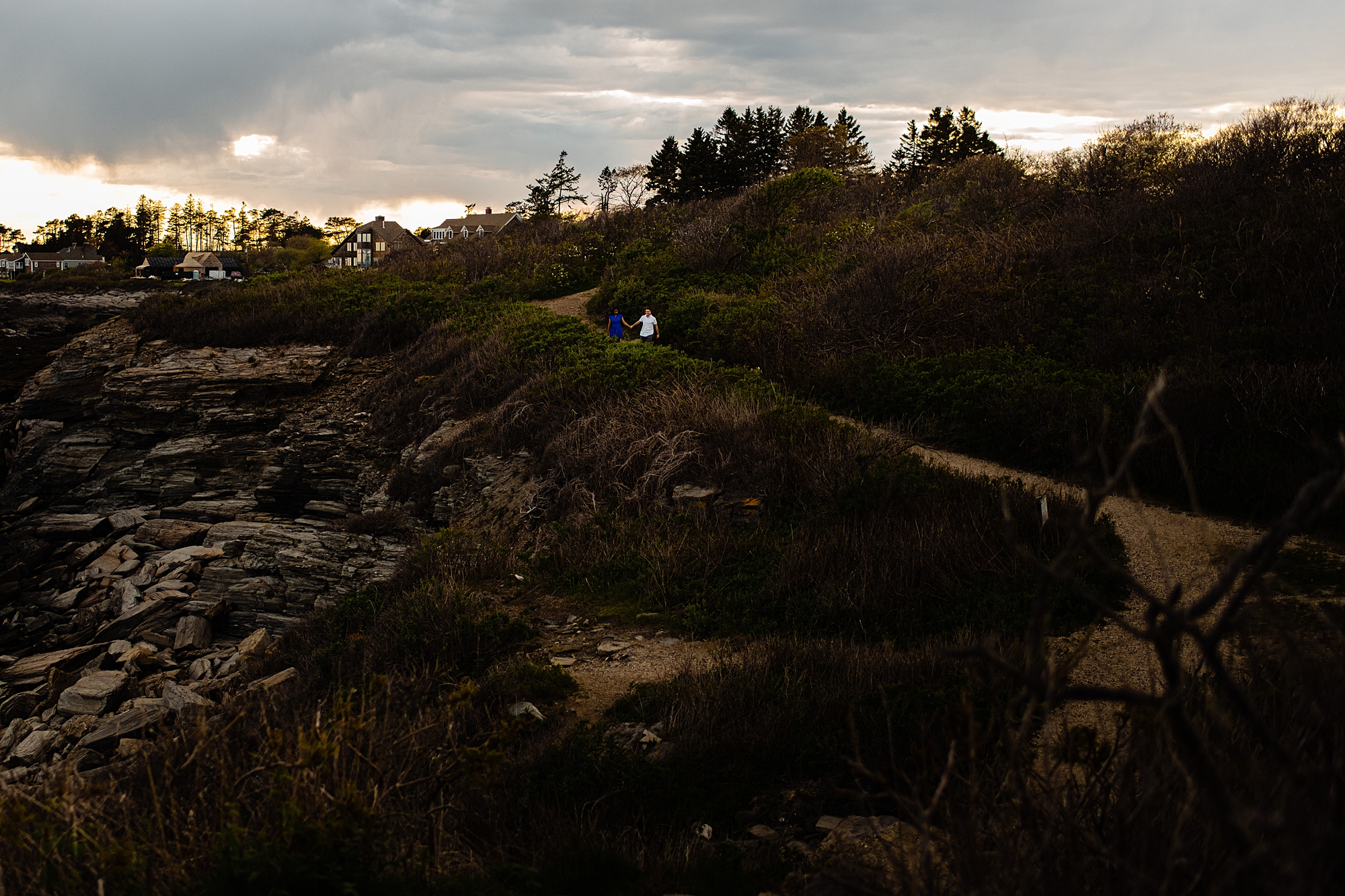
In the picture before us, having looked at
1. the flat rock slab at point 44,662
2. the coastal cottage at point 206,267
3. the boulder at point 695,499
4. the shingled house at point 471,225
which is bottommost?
the flat rock slab at point 44,662

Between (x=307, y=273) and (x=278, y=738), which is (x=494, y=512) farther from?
(x=307, y=273)

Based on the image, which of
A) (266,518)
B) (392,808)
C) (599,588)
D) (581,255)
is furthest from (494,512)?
(581,255)

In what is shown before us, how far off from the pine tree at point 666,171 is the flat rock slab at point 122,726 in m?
41.0

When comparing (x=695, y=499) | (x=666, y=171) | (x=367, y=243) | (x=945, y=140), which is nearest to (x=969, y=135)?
(x=945, y=140)

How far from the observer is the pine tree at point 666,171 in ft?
149

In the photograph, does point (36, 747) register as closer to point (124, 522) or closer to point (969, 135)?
point (124, 522)

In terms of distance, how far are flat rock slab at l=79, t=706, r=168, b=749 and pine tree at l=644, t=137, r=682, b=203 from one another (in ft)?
134

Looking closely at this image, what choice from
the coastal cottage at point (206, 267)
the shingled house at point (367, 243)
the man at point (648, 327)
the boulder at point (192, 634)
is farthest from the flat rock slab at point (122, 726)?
the shingled house at point (367, 243)

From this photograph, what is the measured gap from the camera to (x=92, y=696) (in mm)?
8469

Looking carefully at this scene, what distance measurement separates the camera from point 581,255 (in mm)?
28234

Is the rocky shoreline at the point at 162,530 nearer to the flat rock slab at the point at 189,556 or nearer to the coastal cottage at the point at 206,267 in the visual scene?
the flat rock slab at the point at 189,556

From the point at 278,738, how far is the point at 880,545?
5759 mm

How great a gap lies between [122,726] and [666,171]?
43263 millimetres

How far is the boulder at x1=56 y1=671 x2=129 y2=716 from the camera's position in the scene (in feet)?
27.3
